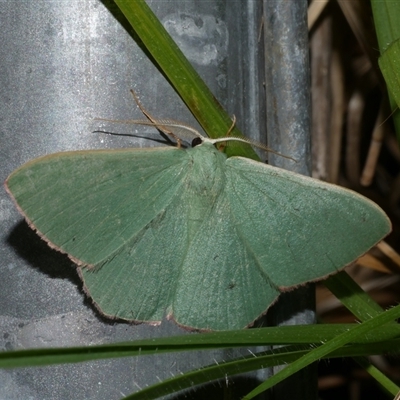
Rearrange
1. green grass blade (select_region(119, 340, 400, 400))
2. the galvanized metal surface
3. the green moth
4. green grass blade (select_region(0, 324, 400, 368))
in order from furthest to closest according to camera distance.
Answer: the green moth < the galvanized metal surface < green grass blade (select_region(119, 340, 400, 400)) < green grass blade (select_region(0, 324, 400, 368))

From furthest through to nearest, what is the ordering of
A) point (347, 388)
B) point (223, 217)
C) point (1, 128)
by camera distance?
point (347, 388)
point (223, 217)
point (1, 128)

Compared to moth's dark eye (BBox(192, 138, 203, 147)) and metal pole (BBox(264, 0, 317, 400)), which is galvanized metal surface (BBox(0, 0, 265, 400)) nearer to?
moth's dark eye (BBox(192, 138, 203, 147))

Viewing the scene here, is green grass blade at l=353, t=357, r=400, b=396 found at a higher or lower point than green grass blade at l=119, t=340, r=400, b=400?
lower

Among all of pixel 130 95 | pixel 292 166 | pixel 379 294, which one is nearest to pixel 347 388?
pixel 379 294

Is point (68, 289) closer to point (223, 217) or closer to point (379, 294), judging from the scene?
point (223, 217)

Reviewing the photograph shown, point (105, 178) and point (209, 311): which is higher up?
point (105, 178)

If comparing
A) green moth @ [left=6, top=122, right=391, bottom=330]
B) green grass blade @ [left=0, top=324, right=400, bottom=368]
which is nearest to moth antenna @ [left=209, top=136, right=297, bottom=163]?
green moth @ [left=6, top=122, right=391, bottom=330]

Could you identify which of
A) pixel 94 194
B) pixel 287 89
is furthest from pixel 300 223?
pixel 94 194
